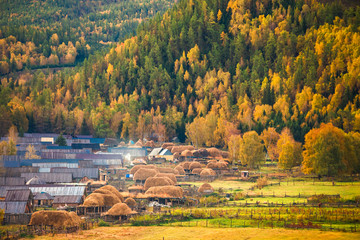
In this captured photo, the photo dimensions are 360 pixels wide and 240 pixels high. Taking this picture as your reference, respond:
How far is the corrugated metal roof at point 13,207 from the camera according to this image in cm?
7675

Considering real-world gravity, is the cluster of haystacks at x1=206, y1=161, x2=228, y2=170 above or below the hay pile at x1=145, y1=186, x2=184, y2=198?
above

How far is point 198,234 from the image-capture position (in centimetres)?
6769

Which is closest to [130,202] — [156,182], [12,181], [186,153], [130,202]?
[130,202]

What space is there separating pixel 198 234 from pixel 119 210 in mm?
13925

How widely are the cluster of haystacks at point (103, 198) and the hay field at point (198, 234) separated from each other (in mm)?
10830

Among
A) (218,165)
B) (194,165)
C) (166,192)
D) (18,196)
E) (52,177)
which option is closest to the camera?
(18,196)

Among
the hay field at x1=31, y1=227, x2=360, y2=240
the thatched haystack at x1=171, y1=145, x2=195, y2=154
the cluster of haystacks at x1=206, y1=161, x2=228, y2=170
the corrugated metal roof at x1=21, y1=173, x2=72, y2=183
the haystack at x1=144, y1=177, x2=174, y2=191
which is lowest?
the hay field at x1=31, y1=227, x2=360, y2=240

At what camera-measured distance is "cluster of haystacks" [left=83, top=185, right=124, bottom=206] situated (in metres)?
81.9

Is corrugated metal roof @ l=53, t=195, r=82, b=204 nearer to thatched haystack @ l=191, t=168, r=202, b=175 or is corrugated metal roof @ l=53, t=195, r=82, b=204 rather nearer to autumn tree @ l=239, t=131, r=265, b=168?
thatched haystack @ l=191, t=168, r=202, b=175

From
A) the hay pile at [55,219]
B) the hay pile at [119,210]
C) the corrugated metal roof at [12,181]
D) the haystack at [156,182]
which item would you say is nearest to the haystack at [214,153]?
the haystack at [156,182]

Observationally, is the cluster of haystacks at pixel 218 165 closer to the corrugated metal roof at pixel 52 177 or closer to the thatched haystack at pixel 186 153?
the thatched haystack at pixel 186 153

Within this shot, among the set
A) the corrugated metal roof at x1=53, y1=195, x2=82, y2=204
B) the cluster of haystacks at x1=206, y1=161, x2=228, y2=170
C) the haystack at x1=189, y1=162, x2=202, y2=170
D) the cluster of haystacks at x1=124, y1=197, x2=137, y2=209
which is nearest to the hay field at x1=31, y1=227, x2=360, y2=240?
the cluster of haystacks at x1=124, y1=197, x2=137, y2=209

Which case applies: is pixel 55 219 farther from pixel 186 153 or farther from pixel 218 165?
pixel 186 153

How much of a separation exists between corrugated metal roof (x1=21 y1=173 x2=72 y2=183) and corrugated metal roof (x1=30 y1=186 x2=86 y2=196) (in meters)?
12.9
